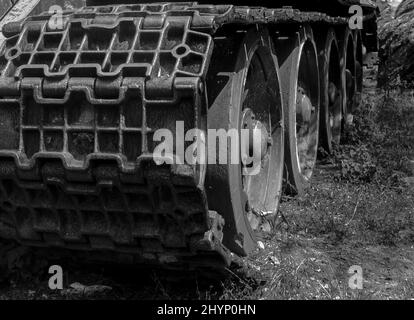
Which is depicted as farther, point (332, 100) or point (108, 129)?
point (332, 100)

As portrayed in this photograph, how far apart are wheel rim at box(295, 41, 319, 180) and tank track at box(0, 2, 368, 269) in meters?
2.20

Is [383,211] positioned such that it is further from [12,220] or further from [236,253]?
[12,220]

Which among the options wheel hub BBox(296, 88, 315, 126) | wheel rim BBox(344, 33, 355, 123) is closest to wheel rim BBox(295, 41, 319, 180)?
wheel hub BBox(296, 88, 315, 126)

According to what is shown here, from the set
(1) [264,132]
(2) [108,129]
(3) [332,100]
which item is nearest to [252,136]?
(1) [264,132]

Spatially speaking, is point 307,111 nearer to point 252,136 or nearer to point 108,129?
point 252,136

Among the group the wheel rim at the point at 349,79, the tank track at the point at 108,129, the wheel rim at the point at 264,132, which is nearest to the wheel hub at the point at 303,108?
the wheel rim at the point at 264,132

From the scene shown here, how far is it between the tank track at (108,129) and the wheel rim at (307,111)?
→ 2.20 meters

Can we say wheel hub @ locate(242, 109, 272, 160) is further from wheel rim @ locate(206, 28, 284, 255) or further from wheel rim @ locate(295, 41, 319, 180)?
wheel rim @ locate(295, 41, 319, 180)

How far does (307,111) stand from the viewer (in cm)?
507

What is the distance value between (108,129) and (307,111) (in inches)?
109

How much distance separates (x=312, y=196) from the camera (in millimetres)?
4676

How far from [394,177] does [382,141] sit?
1062mm

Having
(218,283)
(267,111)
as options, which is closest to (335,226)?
(267,111)

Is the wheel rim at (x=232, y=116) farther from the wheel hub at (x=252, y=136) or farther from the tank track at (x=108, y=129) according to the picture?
the tank track at (x=108, y=129)
